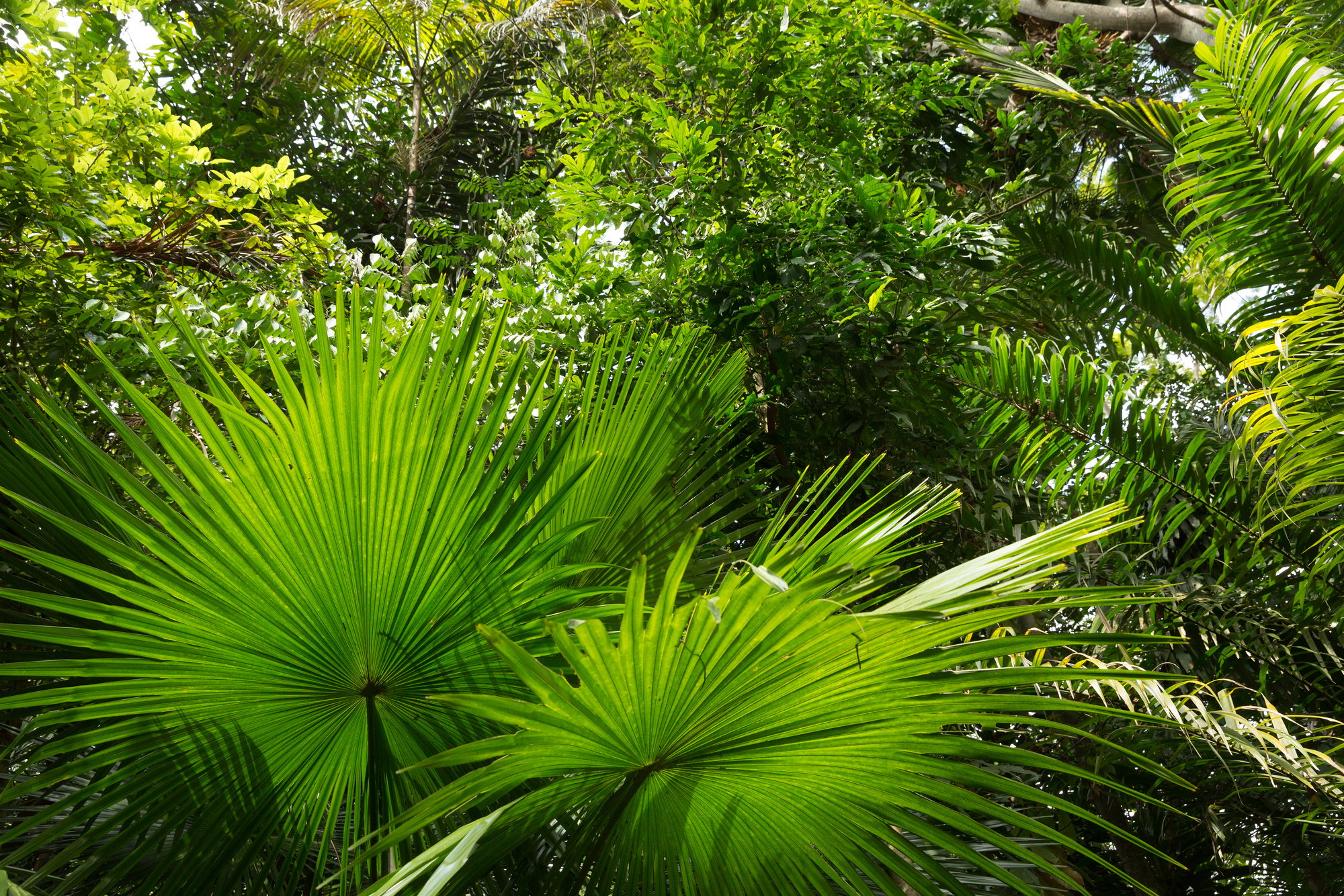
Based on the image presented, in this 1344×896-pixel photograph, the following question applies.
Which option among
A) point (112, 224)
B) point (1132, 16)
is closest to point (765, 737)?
point (112, 224)

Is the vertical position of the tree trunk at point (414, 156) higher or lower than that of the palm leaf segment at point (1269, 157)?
higher

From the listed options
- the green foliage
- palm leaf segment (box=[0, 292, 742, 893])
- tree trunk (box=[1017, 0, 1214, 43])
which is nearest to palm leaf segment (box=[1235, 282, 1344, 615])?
palm leaf segment (box=[0, 292, 742, 893])

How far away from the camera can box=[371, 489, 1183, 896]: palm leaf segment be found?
0.81 metres

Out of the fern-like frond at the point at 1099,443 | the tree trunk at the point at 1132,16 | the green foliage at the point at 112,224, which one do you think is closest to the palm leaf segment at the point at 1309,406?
the fern-like frond at the point at 1099,443

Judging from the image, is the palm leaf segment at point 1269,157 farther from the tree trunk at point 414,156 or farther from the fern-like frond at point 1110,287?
the tree trunk at point 414,156

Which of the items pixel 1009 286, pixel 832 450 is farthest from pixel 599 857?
pixel 1009 286

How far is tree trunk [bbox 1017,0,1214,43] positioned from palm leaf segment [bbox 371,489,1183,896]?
5873mm

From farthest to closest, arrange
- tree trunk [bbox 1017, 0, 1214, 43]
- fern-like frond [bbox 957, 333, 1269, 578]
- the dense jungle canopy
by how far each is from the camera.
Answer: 1. tree trunk [bbox 1017, 0, 1214, 43]
2. fern-like frond [bbox 957, 333, 1269, 578]
3. the dense jungle canopy

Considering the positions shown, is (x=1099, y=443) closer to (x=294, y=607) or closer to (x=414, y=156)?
(x=294, y=607)

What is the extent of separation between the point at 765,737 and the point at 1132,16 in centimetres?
652

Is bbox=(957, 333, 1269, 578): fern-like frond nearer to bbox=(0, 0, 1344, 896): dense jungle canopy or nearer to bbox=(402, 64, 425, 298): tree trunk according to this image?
bbox=(0, 0, 1344, 896): dense jungle canopy

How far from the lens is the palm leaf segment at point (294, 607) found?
1.00 metres

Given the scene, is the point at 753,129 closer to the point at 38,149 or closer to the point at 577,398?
the point at 577,398

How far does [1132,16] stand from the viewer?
590 cm
